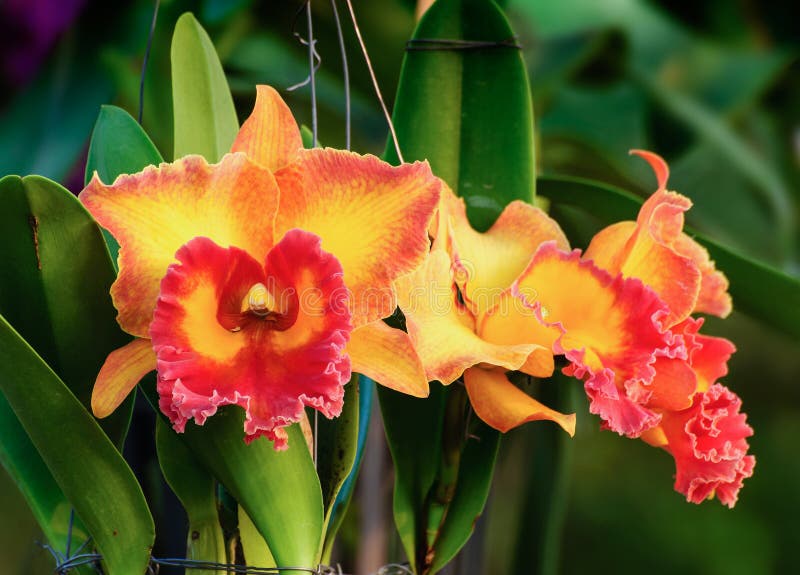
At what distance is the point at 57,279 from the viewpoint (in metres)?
0.48

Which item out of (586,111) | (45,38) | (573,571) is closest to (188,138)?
(45,38)

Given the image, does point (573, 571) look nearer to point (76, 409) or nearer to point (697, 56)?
point (697, 56)

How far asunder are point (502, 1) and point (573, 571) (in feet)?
4.43

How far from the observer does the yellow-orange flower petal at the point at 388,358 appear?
1.54 feet

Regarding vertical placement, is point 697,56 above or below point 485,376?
above

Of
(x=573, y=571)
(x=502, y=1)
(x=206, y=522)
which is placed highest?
(x=502, y=1)

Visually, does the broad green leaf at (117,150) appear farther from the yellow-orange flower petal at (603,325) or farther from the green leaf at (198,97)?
the yellow-orange flower petal at (603,325)

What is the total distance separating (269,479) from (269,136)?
19 cm

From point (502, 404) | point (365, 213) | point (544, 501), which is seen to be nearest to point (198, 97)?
point (365, 213)

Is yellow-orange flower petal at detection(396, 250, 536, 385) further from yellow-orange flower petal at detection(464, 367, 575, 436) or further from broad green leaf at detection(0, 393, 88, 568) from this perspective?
broad green leaf at detection(0, 393, 88, 568)

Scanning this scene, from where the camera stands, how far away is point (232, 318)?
448mm

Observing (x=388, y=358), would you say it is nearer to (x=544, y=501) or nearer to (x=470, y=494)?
(x=470, y=494)

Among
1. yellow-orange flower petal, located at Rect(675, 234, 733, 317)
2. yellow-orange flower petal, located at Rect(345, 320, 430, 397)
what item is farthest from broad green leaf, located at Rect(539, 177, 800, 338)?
yellow-orange flower petal, located at Rect(345, 320, 430, 397)

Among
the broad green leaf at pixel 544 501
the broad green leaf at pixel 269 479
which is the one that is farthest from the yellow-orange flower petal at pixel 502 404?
the broad green leaf at pixel 544 501
